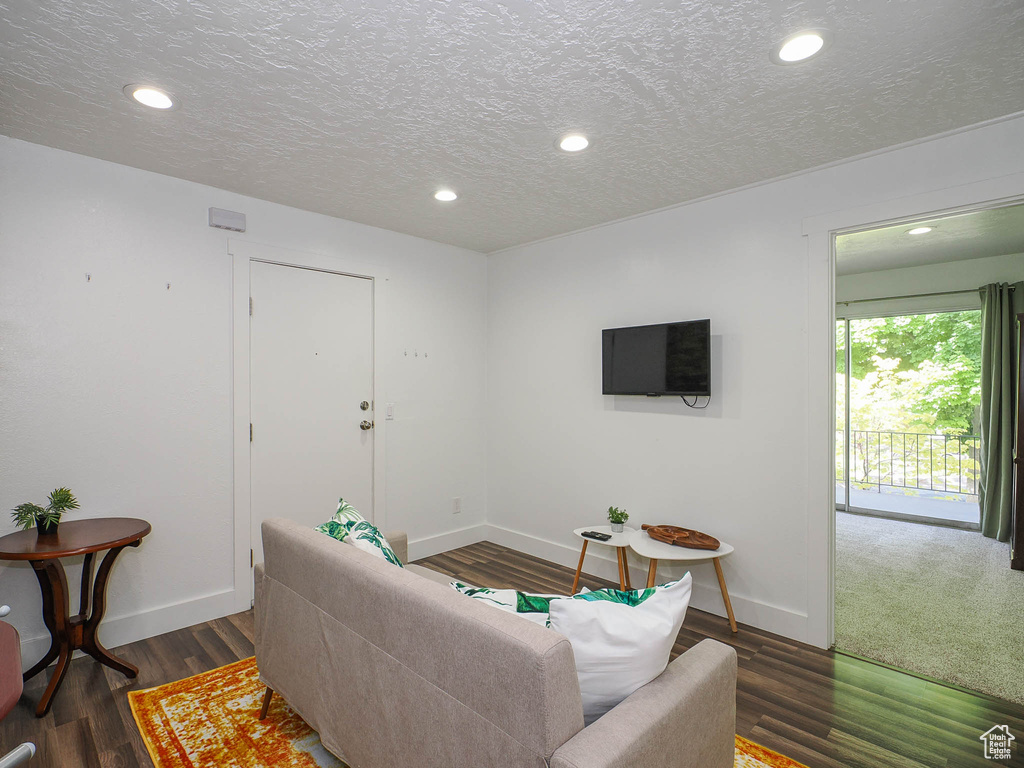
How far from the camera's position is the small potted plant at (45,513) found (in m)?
2.43

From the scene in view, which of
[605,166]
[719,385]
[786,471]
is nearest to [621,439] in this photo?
[719,385]

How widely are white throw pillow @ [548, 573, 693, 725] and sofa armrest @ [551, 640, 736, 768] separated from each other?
0.16ft

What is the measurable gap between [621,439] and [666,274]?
118 centimetres

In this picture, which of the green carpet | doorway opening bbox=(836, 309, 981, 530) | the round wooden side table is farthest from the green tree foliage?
the round wooden side table

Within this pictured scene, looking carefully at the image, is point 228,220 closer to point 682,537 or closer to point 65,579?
point 65,579

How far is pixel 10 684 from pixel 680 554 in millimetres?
2736

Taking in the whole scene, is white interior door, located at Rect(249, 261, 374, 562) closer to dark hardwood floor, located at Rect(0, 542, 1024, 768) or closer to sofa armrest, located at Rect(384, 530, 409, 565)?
dark hardwood floor, located at Rect(0, 542, 1024, 768)

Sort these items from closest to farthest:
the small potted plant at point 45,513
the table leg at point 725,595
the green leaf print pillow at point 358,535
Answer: the green leaf print pillow at point 358,535 → the small potted plant at point 45,513 → the table leg at point 725,595

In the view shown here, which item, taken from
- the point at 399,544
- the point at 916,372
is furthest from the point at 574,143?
the point at 916,372

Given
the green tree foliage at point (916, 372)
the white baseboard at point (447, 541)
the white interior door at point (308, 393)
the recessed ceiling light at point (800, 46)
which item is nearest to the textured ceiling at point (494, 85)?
the recessed ceiling light at point (800, 46)

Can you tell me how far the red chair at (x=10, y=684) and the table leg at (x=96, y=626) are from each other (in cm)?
154

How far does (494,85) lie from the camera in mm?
2062

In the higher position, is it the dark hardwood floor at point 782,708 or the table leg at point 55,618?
the table leg at point 55,618

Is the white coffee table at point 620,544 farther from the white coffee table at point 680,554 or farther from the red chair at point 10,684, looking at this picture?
the red chair at point 10,684
